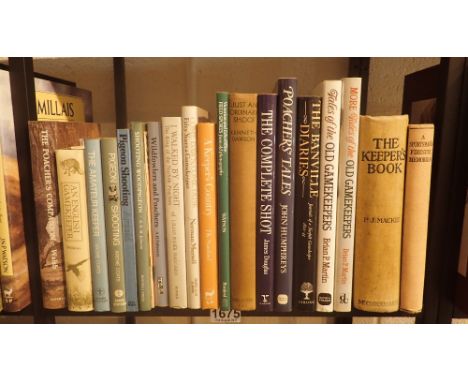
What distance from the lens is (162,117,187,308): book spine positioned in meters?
0.53

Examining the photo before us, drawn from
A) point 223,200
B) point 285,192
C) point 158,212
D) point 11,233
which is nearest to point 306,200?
point 285,192

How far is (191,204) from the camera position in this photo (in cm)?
54

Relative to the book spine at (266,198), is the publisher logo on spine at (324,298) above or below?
A: below

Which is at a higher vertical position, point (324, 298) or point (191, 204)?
point (191, 204)

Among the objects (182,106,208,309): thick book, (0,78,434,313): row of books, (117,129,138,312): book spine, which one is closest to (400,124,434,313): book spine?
(0,78,434,313): row of books

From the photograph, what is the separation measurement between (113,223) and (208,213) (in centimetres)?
16

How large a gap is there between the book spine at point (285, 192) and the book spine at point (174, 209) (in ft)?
0.53

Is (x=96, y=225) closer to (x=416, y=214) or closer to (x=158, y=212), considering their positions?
(x=158, y=212)

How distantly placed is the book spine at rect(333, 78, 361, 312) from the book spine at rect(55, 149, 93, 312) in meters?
0.43

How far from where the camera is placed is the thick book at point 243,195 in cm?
52

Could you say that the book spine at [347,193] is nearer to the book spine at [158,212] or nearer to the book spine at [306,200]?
the book spine at [306,200]

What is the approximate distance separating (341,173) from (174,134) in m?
0.28

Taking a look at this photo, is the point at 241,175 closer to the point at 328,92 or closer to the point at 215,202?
the point at 215,202

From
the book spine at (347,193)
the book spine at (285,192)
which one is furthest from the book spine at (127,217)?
the book spine at (347,193)
